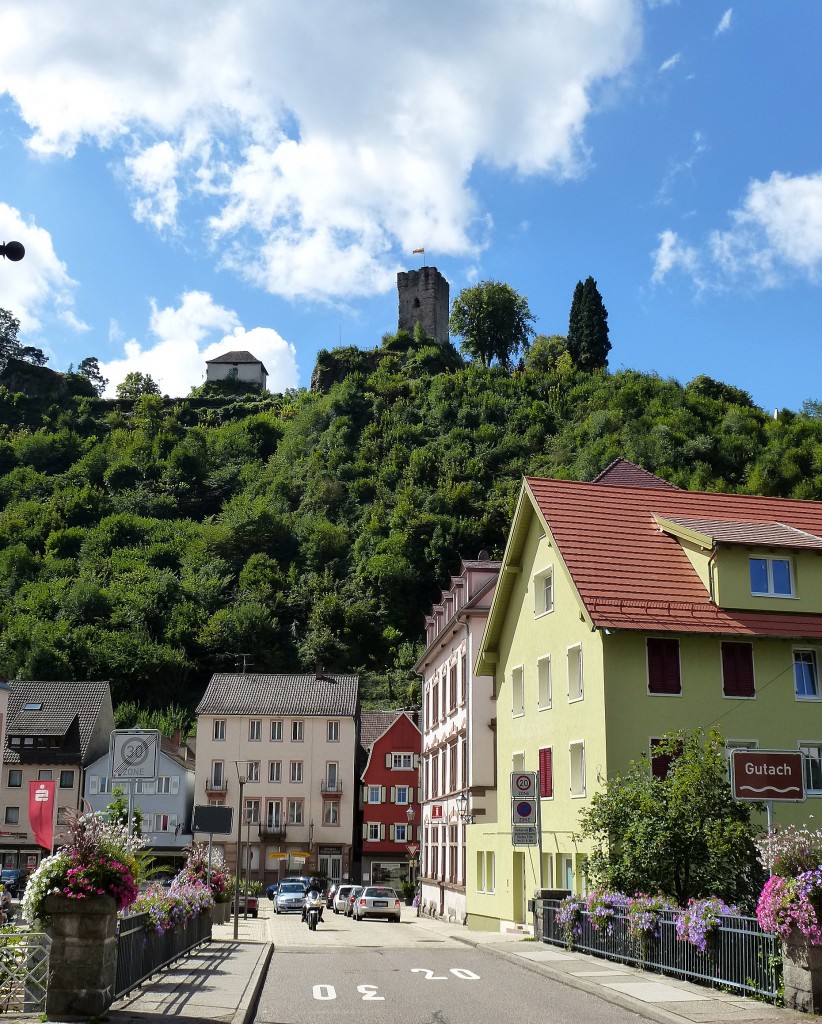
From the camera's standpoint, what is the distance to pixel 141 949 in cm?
1477

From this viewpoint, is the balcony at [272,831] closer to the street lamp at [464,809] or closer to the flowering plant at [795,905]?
the street lamp at [464,809]

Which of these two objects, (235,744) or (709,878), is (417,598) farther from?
(709,878)

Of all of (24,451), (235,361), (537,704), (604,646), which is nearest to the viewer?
(604,646)

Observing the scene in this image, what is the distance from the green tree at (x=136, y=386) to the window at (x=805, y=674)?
481 feet

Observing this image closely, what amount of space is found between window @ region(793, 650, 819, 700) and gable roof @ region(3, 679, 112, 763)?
53326 millimetres

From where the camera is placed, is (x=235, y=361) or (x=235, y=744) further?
(x=235, y=361)

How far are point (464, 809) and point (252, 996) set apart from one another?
25952 mm

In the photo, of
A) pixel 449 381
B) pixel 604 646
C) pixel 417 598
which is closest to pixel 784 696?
pixel 604 646

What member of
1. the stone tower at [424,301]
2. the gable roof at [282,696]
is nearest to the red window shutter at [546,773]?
the gable roof at [282,696]

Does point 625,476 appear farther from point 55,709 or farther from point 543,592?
point 55,709

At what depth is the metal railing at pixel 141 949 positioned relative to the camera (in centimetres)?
1343

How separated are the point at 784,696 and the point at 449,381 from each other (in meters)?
102

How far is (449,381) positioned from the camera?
12825 centimetres

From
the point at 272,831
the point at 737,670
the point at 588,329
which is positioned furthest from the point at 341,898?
the point at 588,329
